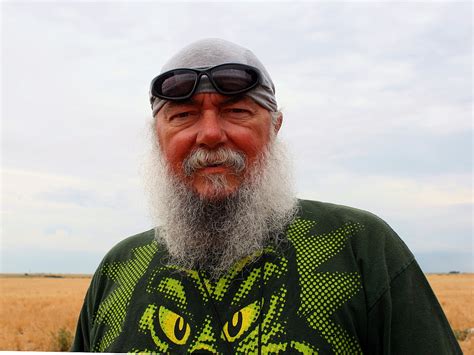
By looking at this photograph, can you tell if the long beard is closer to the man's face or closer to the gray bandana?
the man's face

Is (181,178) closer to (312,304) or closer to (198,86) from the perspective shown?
(198,86)

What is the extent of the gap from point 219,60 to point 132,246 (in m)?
1.28

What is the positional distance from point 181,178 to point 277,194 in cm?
59

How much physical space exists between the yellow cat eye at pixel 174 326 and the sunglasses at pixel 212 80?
1.17m

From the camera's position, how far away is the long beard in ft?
9.81

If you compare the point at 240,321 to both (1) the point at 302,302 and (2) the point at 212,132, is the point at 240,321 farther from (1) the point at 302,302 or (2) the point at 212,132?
(2) the point at 212,132

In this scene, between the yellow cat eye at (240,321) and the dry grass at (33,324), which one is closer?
the yellow cat eye at (240,321)

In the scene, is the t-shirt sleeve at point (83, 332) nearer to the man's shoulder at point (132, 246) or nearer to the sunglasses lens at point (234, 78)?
the man's shoulder at point (132, 246)

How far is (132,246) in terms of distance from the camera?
11.1ft

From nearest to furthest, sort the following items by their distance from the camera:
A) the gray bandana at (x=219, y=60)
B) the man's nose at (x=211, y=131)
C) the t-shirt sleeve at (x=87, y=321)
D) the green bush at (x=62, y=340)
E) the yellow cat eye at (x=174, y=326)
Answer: the yellow cat eye at (x=174, y=326) < the man's nose at (x=211, y=131) < the gray bandana at (x=219, y=60) < the t-shirt sleeve at (x=87, y=321) < the green bush at (x=62, y=340)

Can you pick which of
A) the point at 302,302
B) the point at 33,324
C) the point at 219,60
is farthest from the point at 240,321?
the point at 33,324

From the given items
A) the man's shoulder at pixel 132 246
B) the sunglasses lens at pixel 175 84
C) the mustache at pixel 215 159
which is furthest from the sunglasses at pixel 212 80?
the man's shoulder at pixel 132 246

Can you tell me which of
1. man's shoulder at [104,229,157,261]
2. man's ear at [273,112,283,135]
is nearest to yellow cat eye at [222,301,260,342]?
man's shoulder at [104,229,157,261]

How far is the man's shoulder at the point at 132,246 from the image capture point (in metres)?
3.32
